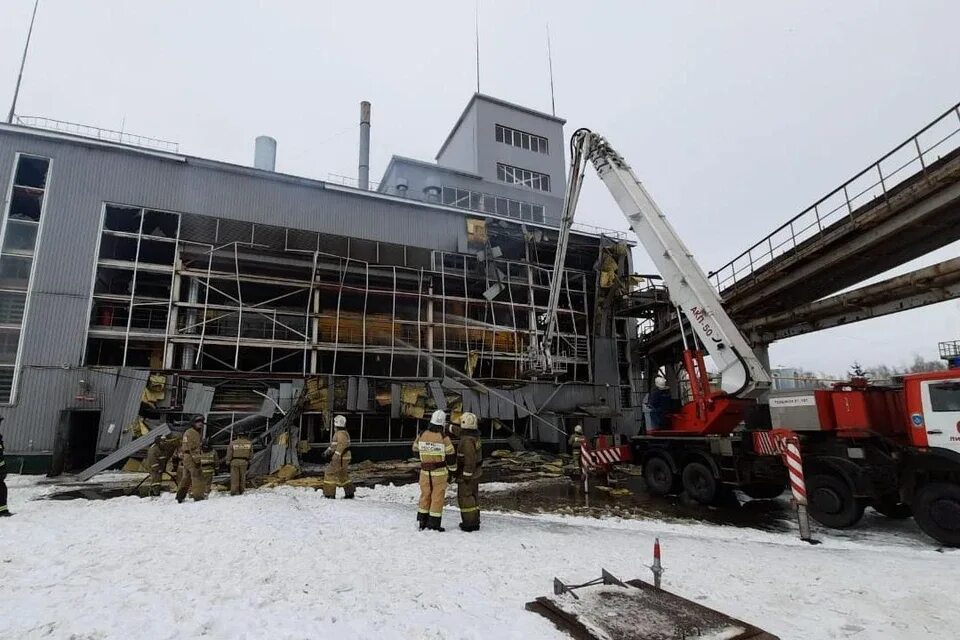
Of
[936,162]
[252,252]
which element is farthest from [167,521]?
[936,162]

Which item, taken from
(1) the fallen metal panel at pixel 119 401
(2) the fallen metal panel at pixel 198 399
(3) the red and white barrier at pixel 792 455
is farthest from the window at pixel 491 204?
(3) the red and white barrier at pixel 792 455

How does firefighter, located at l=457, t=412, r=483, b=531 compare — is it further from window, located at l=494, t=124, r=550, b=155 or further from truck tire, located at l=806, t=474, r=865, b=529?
window, located at l=494, t=124, r=550, b=155

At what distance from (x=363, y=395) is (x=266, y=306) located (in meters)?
7.20

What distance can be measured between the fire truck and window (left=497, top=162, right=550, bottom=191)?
65.5 feet

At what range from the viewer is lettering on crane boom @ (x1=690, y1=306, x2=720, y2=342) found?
35.8ft

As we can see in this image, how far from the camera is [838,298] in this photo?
14.8m

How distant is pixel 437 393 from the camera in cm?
2069

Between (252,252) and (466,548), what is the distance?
18.8m

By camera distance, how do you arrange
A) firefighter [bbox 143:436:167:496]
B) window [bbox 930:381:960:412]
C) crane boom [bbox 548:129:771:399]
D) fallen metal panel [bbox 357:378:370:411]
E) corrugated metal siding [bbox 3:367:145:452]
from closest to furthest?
window [bbox 930:381:960:412], crane boom [bbox 548:129:771:399], firefighter [bbox 143:436:167:496], corrugated metal siding [bbox 3:367:145:452], fallen metal panel [bbox 357:378:370:411]

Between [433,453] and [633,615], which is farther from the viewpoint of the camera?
[433,453]

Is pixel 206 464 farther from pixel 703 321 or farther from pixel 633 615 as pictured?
pixel 703 321

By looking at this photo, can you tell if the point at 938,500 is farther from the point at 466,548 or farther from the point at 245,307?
the point at 245,307

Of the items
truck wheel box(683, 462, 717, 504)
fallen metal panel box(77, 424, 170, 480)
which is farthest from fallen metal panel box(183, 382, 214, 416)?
truck wheel box(683, 462, 717, 504)

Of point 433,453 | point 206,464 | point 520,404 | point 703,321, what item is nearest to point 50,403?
point 206,464
